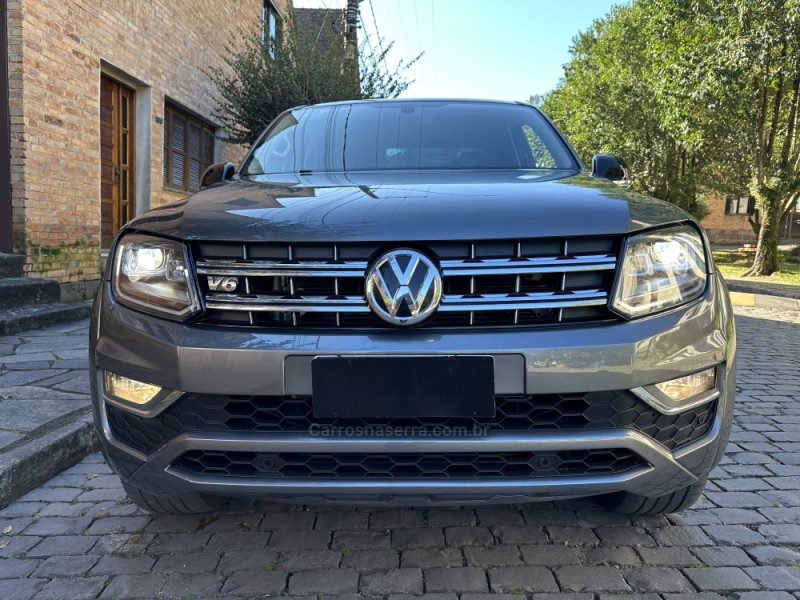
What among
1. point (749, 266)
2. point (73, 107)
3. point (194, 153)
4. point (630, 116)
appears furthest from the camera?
point (630, 116)

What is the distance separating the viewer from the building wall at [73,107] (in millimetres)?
6152

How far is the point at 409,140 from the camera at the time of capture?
3061mm

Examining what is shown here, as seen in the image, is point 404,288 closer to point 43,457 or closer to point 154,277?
point 154,277

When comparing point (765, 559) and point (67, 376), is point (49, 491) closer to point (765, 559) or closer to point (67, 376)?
point (67, 376)

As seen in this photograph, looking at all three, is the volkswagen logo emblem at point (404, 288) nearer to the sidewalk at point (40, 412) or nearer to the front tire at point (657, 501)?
the front tire at point (657, 501)

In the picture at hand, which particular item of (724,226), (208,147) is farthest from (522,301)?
(724,226)

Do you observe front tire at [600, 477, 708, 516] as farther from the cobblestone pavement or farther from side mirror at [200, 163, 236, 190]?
side mirror at [200, 163, 236, 190]

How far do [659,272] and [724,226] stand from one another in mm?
40901

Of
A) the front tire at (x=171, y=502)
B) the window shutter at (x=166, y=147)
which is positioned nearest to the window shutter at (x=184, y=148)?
the window shutter at (x=166, y=147)

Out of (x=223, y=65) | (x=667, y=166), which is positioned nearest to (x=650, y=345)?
(x=223, y=65)

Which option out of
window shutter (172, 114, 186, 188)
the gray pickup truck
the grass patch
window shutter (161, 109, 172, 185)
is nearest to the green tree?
the grass patch

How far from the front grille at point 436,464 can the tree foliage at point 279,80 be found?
8886mm

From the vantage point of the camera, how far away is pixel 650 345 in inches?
68.4

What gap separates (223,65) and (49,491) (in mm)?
10599
